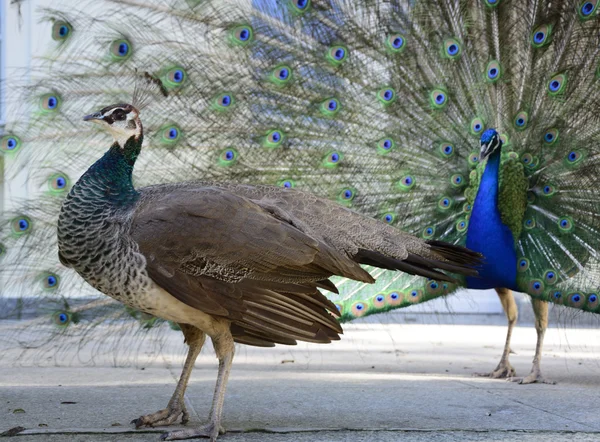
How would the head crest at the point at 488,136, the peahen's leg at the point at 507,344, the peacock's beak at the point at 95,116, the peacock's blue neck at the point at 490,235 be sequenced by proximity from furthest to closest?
the peahen's leg at the point at 507,344 < the peacock's blue neck at the point at 490,235 < the head crest at the point at 488,136 < the peacock's beak at the point at 95,116

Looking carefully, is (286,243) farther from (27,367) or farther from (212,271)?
(27,367)

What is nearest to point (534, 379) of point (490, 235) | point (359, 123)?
point (490, 235)

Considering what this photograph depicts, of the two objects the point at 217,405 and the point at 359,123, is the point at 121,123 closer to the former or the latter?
the point at 217,405

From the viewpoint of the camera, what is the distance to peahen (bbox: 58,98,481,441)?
279 cm

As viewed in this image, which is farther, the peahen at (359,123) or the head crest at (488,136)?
the peahen at (359,123)

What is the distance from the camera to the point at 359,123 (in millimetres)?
4898

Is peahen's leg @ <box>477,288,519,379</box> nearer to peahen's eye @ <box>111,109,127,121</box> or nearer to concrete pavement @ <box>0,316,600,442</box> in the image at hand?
concrete pavement @ <box>0,316,600,442</box>

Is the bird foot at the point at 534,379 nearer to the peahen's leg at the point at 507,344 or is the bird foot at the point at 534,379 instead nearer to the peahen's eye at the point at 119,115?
the peahen's leg at the point at 507,344

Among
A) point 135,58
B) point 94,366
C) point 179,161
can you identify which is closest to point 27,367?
point 94,366

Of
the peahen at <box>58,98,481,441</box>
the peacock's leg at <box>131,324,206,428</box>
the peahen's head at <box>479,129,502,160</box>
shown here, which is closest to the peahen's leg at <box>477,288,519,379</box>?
the peahen's head at <box>479,129,502,160</box>

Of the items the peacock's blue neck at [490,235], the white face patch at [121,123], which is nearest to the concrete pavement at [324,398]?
the peacock's blue neck at [490,235]

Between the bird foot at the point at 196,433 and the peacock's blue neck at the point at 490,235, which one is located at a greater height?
the peacock's blue neck at the point at 490,235

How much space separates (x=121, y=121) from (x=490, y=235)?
7.19 feet

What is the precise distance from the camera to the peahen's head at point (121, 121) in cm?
299
